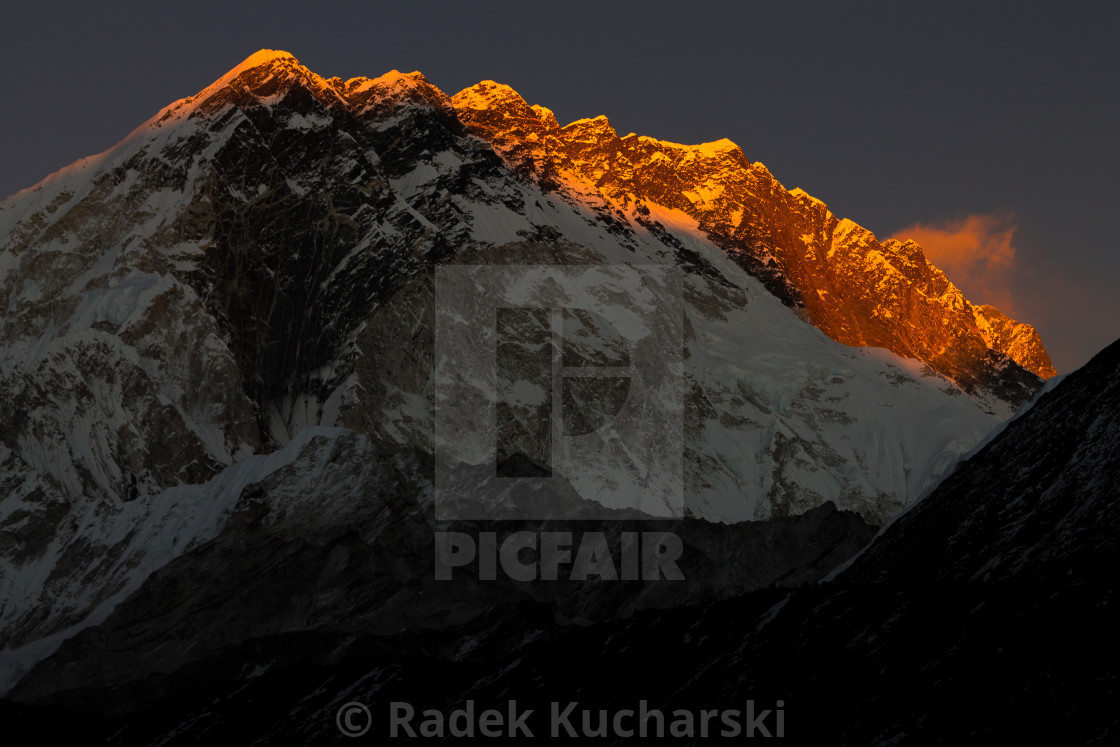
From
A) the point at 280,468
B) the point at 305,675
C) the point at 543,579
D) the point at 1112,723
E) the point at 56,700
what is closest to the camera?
the point at 1112,723

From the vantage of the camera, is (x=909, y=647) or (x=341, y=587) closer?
(x=909, y=647)

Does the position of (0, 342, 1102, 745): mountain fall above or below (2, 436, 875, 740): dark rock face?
below

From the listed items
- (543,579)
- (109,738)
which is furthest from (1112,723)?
(543,579)

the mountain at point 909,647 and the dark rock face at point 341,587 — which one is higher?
the dark rock face at point 341,587

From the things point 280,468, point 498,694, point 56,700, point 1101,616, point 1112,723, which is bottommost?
point 1112,723

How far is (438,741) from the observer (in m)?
72.7

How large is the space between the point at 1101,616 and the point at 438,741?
3114cm

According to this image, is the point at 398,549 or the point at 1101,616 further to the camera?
the point at 398,549

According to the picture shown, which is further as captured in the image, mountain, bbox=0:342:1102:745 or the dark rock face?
the dark rock face

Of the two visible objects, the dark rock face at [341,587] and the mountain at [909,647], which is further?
the dark rock face at [341,587]

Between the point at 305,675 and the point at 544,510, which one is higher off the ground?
the point at 544,510

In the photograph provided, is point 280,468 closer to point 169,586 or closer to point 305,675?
point 169,586

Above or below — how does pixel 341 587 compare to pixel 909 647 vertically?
above

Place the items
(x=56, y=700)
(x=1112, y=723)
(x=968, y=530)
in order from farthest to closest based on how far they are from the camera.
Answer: (x=56, y=700) < (x=968, y=530) < (x=1112, y=723)
